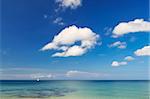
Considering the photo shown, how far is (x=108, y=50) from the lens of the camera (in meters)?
4.14

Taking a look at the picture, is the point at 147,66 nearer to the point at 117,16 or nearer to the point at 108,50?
the point at 108,50

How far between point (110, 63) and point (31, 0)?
1.56 m

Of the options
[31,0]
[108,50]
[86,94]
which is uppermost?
[31,0]

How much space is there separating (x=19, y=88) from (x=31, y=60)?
140 cm

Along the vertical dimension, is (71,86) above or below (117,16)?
below

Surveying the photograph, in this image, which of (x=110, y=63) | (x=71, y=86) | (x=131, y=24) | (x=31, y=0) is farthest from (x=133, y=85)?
(x=31, y=0)

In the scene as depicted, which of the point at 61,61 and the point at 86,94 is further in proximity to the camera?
the point at 86,94

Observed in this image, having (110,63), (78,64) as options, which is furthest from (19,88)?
(110,63)

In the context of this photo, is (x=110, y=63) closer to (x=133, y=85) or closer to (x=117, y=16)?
(x=117, y=16)

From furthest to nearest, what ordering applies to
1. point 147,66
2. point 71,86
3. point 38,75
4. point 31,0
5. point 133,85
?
point 133,85 < point 71,86 < point 38,75 < point 147,66 < point 31,0

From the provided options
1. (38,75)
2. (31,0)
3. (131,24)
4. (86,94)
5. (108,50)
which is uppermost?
(31,0)

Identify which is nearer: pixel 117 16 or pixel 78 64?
pixel 117 16

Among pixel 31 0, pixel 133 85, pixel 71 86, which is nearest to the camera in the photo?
pixel 31 0

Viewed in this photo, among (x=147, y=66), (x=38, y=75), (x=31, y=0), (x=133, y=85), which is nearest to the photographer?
(x=31, y=0)
